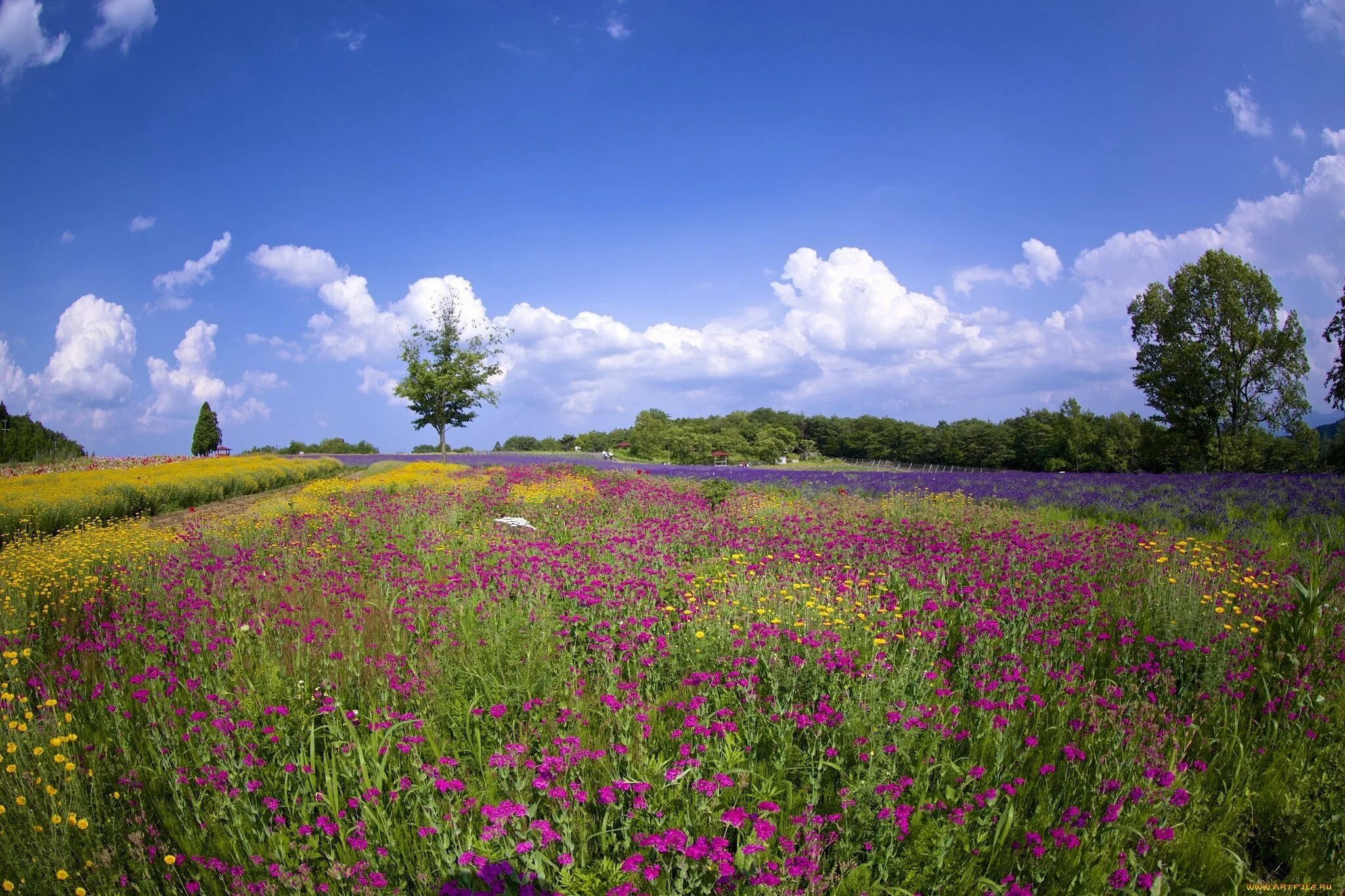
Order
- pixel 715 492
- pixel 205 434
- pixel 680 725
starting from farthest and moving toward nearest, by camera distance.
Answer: pixel 205 434 < pixel 715 492 < pixel 680 725

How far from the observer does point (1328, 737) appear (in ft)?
12.7

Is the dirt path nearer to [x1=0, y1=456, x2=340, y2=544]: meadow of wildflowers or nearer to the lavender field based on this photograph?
[x1=0, y1=456, x2=340, y2=544]: meadow of wildflowers

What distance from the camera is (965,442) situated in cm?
7444

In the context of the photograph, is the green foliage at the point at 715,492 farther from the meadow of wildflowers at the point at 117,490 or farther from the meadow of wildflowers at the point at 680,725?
the meadow of wildflowers at the point at 117,490

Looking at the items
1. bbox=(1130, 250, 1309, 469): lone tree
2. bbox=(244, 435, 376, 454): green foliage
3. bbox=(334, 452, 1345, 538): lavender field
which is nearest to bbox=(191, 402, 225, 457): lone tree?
bbox=(244, 435, 376, 454): green foliage

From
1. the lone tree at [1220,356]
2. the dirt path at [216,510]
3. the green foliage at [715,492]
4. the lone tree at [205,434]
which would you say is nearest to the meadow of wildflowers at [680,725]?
the dirt path at [216,510]

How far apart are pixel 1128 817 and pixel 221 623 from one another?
6269 millimetres

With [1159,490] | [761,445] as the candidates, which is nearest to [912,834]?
[1159,490]

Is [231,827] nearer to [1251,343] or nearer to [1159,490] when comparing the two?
[1159,490]

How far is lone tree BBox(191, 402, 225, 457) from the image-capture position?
4481 cm

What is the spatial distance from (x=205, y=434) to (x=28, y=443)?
51.6 ft

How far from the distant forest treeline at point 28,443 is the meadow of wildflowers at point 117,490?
21.8 feet

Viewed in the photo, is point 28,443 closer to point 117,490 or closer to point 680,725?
point 117,490

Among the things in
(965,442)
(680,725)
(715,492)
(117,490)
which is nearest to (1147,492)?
(715,492)
